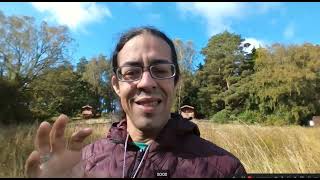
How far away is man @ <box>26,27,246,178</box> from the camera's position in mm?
1041

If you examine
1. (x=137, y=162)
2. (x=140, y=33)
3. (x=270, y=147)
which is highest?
(x=140, y=33)

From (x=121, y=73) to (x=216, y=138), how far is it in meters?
3.09

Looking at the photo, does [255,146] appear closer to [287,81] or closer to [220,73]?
[220,73]

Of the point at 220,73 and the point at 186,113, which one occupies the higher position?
the point at 220,73

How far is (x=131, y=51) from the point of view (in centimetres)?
115

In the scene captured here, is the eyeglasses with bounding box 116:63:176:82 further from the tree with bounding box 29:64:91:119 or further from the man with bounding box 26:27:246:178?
the tree with bounding box 29:64:91:119

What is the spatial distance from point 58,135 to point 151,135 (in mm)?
534

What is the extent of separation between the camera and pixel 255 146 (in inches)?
125

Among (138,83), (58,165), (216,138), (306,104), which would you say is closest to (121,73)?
(138,83)

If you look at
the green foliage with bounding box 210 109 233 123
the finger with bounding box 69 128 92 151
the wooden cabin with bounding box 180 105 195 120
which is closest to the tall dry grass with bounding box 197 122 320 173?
the green foliage with bounding box 210 109 233 123

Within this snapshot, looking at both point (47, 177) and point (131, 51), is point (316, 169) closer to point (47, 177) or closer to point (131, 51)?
point (131, 51)

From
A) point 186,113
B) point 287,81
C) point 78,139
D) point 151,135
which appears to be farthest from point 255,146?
point 287,81

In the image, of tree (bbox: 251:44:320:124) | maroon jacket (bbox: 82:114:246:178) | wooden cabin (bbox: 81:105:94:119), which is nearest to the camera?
maroon jacket (bbox: 82:114:246:178)

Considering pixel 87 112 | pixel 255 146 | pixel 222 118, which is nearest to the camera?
pixel 255 146
